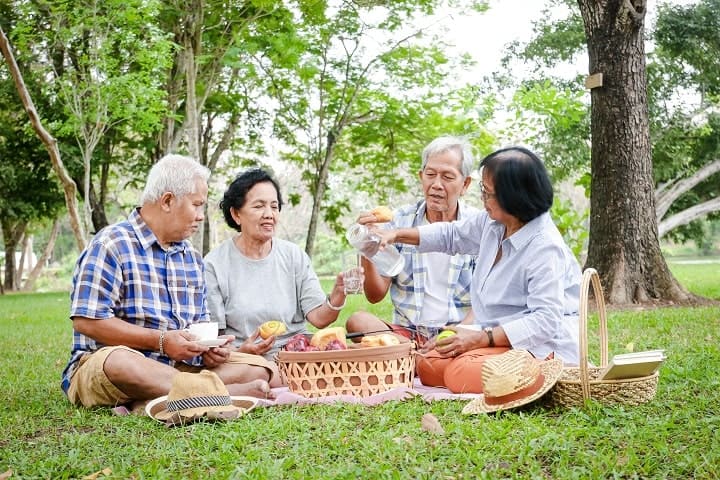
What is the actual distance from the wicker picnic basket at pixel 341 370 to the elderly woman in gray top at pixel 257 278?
604 mm

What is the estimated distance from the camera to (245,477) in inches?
112

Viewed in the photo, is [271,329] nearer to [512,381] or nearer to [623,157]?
[512,381]

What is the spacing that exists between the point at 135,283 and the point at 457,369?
1.74m

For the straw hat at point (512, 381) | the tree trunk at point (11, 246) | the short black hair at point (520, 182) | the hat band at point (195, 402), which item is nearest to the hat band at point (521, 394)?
the straw hat at point (512, 381)

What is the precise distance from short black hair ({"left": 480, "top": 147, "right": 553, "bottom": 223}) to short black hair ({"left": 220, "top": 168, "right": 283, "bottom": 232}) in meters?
1.44

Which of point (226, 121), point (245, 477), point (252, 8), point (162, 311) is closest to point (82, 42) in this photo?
point (252, 8)

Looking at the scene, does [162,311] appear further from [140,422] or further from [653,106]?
[653,106]

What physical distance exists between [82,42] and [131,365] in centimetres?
1178

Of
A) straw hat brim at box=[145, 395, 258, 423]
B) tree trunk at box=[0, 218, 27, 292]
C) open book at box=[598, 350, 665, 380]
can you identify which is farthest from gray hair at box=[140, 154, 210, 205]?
tree trunk at box=[0, 218, 27, 292]

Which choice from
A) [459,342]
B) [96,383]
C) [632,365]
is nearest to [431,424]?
[459,342]

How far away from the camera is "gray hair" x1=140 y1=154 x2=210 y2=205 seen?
4.14 m

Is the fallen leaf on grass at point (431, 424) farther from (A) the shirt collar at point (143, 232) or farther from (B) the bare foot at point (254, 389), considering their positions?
(A) the shirt collar at point (143, 232)

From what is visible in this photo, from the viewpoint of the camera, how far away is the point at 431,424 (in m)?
3.46

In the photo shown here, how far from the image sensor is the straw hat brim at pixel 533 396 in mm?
3613
